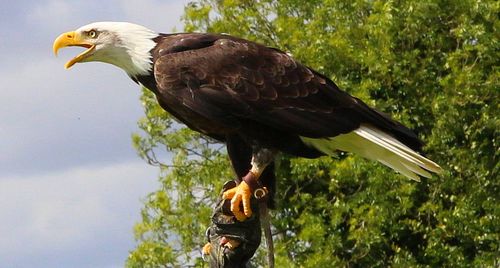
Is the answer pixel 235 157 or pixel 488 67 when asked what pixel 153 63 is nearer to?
pixel 235 157

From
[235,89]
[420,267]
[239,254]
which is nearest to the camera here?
[239,254]

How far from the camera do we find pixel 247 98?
1022 centimetres

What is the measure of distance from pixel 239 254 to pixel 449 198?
42.9ft

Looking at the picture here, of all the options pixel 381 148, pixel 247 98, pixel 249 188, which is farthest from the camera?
pixel 381 148

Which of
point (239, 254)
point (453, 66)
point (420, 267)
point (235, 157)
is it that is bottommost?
point (239, 254)

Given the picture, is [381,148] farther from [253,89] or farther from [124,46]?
[124,46]

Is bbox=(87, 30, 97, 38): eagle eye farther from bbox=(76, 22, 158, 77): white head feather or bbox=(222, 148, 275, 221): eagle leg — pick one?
bbox=(222, 148, 275, 221): eagle leg

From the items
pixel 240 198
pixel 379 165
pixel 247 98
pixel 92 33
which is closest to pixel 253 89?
pixel 247 98

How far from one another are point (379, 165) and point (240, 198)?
1146 cm

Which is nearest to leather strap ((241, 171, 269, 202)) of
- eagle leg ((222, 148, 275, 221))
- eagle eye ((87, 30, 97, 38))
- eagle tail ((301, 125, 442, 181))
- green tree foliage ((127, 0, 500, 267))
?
eagle leg ((222, 148, 275, 221))

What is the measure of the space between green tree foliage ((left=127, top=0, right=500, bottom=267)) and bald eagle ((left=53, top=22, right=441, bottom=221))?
1083 cm

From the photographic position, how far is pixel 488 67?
22.9 m

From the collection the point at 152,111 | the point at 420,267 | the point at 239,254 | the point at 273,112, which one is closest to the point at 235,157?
the point at 273,112

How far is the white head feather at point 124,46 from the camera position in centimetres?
1029
